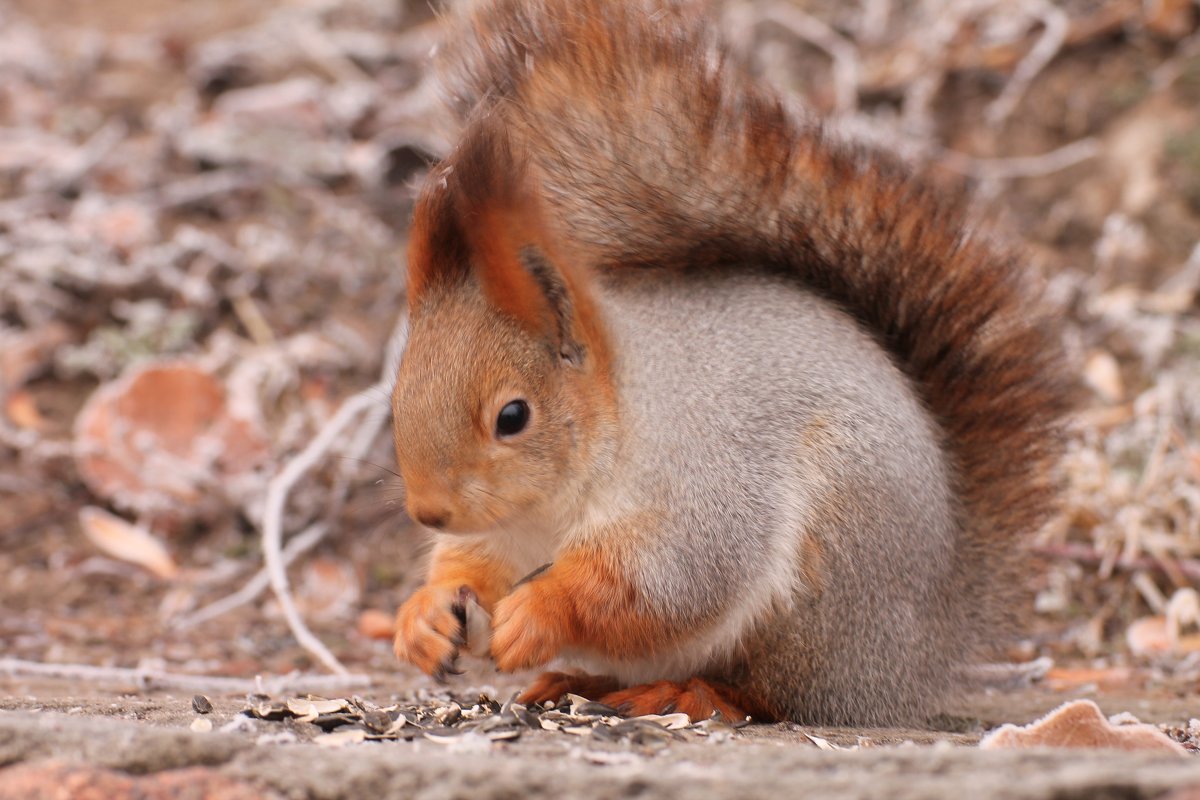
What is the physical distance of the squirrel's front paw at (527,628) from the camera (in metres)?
1.38

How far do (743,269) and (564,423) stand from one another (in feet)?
1.23

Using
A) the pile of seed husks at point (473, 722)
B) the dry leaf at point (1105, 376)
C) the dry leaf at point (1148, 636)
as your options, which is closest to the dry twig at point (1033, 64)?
the dry leaf at point (1105, 376)

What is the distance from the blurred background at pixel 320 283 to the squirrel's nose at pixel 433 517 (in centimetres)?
29

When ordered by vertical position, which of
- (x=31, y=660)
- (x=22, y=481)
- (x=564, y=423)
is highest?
(x=564, y=423)

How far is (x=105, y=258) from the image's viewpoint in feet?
9.87

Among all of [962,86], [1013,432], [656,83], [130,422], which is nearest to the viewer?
[656,83]

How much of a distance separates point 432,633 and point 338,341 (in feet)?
5.16

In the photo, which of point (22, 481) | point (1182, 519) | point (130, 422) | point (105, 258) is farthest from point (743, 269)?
point (105, 258)

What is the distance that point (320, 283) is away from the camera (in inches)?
123

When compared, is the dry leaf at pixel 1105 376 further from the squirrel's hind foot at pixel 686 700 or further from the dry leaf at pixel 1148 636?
the squirrel's hind foot at pixel 686 700

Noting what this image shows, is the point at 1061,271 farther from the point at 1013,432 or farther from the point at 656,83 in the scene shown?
the point at 656,83

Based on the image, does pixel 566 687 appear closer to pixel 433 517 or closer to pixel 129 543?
pixel 433 517

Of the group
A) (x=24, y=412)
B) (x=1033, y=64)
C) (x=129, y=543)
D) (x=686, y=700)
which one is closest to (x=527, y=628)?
(x=686, y=700)

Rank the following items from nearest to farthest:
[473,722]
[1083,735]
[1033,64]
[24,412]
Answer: [1083,735]
[473,722]
[24,412]
[1033,64]
